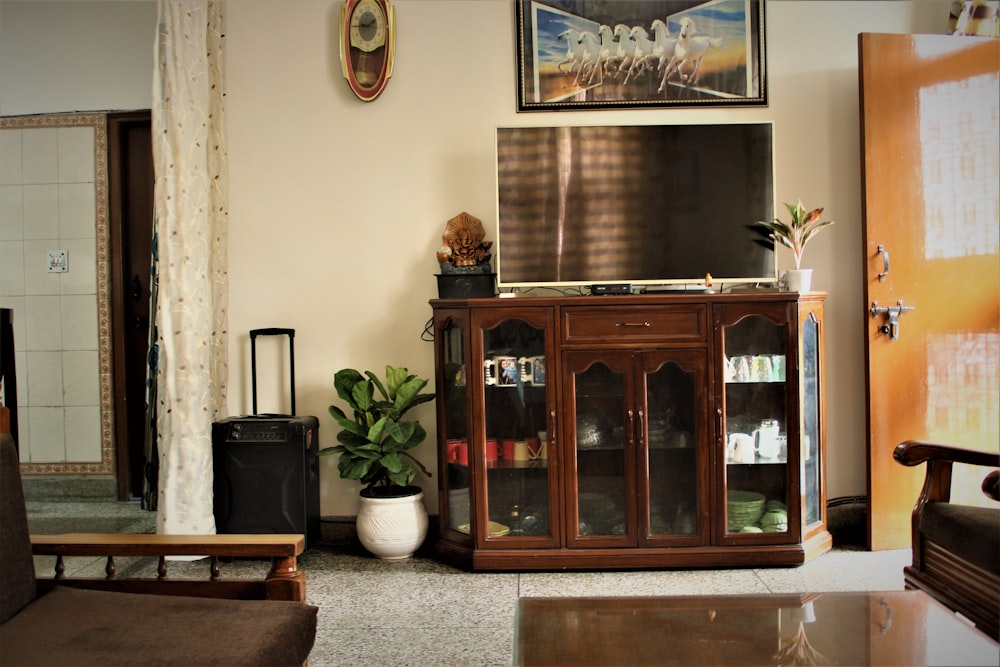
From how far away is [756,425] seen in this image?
3221 mm

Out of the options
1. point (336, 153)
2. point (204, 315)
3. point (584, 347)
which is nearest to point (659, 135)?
point (584, 347)

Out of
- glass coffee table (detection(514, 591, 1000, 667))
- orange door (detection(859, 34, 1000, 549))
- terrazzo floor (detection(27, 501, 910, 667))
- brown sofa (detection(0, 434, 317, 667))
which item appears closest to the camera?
brown sofa (detection(0, 434, 317, 667))

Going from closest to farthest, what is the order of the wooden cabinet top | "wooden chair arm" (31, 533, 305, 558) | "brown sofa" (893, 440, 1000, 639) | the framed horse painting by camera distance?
"wooden chair arm" (31, 533, 305, 558), "brown sofa" (893, 440, 1000, 639), the wooden cabinet top, the framed horse painting

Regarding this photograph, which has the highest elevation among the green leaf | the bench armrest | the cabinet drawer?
the cabinet drawer

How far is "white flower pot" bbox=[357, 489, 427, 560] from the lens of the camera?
3320 mm

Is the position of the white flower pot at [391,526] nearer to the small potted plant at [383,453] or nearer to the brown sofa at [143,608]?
the small potted plant at [383,453]

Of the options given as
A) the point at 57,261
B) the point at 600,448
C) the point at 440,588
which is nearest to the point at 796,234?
the point at 600,448

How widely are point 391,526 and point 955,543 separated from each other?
80.7 inches

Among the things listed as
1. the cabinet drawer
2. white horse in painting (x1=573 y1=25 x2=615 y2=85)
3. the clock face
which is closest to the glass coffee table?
the cabinet drawer

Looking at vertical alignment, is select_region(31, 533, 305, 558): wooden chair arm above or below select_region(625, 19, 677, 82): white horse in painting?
below

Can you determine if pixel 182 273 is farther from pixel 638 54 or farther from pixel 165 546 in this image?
pixel 638 54

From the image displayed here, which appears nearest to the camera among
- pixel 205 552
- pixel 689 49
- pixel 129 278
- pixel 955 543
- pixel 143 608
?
pixel 143 608

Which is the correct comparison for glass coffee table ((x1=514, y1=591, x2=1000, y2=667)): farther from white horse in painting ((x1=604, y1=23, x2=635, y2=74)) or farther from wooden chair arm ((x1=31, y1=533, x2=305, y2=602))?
white horse in painting ((x1=604, y1=23, x2=635, y2=74))

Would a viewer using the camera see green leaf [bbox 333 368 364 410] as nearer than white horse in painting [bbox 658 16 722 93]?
Yes
